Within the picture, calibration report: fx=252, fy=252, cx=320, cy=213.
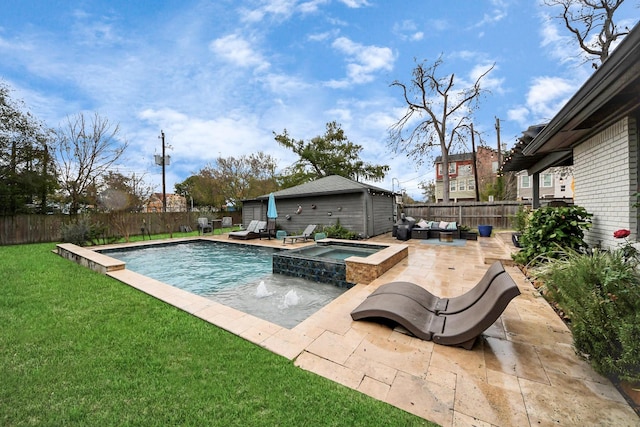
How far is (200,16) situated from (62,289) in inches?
366

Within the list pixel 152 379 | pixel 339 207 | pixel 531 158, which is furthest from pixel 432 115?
pixel 152 379

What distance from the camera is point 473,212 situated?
15.3 m

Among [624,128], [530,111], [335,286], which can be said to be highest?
[530,111]

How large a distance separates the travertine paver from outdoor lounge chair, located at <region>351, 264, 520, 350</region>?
0.11 meters

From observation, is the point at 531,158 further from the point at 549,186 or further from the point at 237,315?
the point at 549,186

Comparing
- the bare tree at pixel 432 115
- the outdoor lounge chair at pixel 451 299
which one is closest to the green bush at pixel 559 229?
the outdoor lounge chair at pixel 451 299

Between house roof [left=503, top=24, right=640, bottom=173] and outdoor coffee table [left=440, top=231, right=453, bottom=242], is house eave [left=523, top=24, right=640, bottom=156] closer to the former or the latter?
house roof [left=503, top=24, right=640, bottom=173]

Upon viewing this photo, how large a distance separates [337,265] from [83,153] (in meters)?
17.3

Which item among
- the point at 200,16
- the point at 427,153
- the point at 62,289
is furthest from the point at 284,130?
the point at 62,289

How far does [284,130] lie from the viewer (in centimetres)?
2405

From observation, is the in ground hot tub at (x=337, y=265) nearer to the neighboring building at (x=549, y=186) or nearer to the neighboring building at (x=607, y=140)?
the neighboring building at (x=607, y=140)

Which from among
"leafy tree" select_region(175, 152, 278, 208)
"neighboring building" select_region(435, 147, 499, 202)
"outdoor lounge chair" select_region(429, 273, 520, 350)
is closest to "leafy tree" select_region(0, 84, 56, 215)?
"leafy tree" select_region(175, 152, 278, 208)

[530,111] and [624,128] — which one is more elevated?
[530,111]

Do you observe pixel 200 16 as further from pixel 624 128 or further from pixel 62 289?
pixel 624 128
